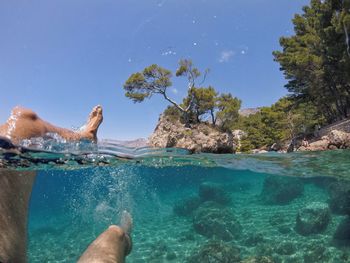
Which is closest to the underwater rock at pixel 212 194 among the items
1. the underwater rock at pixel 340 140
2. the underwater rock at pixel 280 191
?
the underwater rock at pixel 280 191

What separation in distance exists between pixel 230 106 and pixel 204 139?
766 centimetres

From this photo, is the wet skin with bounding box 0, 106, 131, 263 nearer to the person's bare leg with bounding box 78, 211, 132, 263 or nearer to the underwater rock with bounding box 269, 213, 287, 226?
the person's bare leg with bounding box 78, 211, 132, 263

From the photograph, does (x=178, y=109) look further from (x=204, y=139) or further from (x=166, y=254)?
(x=166, y=254)

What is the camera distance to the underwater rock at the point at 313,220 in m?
14.0

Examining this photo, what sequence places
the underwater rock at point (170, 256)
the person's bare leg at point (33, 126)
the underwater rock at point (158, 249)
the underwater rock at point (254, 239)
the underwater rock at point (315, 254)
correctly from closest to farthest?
the person's bare leg at point (33, 126)
the underwater rock at point (315, 254)
the underwater rock at point (170, 256)
the underwater rock at point (158, 249)
the underwater rock at point (254, 239)

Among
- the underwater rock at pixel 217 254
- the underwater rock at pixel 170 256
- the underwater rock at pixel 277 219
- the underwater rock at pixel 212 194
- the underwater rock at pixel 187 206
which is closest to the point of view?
the underwater rock at pixel 217 254

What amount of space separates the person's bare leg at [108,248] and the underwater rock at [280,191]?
15851mm

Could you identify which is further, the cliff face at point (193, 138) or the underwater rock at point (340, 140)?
the cliff face at point (193, 138)

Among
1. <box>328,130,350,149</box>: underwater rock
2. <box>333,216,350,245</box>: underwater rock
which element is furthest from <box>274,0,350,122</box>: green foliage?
<box>333,216,350,245</box>: underwater rock

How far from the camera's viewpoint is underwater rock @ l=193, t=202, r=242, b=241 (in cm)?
1479

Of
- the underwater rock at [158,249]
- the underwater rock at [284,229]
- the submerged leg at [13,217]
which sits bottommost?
the underwater rock at [158,249]

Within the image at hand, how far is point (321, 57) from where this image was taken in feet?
94.1

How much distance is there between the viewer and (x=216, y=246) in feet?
39.1

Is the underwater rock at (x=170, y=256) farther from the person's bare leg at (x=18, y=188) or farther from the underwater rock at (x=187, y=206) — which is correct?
the person's bare leg at (x=18, y=188)
